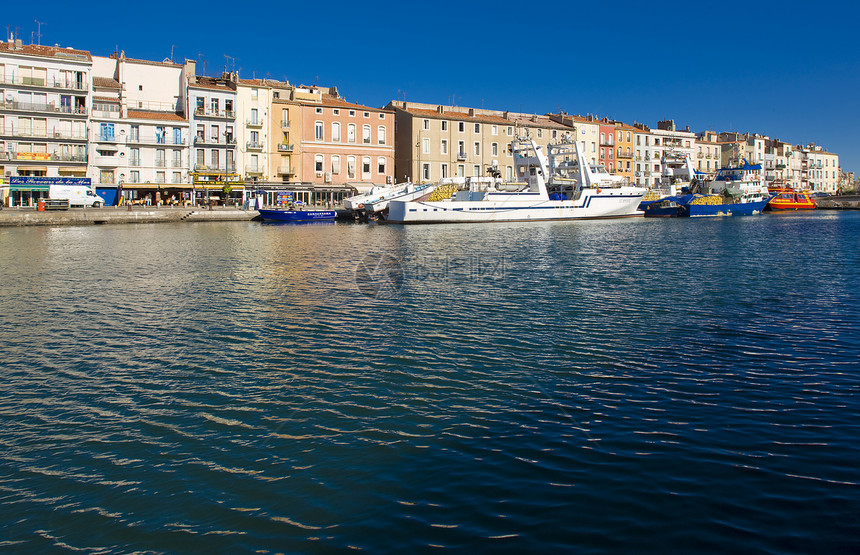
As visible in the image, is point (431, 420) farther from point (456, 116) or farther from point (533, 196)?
point (456, 116)

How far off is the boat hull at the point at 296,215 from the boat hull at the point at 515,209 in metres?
5.99

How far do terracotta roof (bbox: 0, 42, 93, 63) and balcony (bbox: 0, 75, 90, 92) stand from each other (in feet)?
6.88

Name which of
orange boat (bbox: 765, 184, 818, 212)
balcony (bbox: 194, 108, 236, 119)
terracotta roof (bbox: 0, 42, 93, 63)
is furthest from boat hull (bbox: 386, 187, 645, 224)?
terracotta roof (bbox: 0, 42, 93, 63)

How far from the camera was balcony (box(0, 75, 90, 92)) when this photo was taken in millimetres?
57906

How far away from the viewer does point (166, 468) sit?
6.80 metres

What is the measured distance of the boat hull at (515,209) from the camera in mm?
59000

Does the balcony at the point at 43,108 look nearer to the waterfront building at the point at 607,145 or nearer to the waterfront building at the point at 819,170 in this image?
the waterfront building at the point at 607,145

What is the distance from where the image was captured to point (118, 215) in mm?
54219

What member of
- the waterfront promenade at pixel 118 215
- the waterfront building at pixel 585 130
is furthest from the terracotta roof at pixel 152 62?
the waterfront building at pixel 585 130

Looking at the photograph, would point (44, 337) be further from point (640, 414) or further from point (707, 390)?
point (707, 390)

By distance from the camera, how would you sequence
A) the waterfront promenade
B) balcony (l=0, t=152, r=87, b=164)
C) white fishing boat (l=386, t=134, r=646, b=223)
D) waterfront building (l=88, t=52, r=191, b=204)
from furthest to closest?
waterfront building (l=88, t=52, r=191, b=204), white fishing boat (l=386, t=134, r=646, b=223), balcony (l=0, t=152, r=87, b=164), the waterfront promenade

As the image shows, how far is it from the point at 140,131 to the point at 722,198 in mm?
63149

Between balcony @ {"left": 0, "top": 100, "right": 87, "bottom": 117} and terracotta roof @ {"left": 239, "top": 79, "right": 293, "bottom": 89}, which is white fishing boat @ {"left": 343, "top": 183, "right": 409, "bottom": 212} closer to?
terracotta roof @ {"left": 239, "top": 79, "right": 293, "bottom": 89}

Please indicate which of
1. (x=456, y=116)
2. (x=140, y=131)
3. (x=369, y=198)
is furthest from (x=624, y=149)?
(x=140, y=131)
